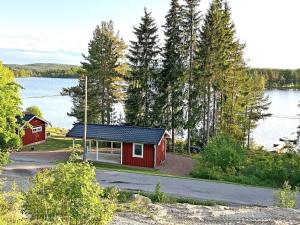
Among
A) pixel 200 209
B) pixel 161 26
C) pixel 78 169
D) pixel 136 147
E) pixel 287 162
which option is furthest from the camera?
pixel 161 26

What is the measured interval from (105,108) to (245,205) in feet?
73.4

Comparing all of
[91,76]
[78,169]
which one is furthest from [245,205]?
[91,76]

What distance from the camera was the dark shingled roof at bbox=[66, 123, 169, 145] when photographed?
2822 centimetres

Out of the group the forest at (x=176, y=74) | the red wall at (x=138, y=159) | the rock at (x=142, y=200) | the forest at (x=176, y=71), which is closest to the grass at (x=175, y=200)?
the rock at (x=142, y=200)

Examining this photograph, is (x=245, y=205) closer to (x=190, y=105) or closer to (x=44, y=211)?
(x=44, y=211)

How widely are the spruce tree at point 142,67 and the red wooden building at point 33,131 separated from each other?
26.8 ft

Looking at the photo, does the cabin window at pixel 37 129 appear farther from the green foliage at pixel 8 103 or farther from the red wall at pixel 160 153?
the red wall at pixel 160 153

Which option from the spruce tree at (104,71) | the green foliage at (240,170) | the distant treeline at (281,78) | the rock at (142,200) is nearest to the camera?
the rock at (142,200)

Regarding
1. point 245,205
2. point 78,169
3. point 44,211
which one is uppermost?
point 78,169

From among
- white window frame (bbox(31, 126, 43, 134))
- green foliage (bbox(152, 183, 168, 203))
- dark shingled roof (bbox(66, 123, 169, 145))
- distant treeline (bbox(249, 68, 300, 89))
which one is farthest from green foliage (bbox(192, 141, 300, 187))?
distant treeline (bbox(249, 68, 300, 89))

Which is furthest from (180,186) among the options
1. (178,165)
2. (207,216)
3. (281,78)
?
(281,78)

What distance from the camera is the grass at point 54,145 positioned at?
33534mm

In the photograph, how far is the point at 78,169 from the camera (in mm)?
7449

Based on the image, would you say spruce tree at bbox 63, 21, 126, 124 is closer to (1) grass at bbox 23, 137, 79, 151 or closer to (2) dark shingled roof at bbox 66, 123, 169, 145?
(1) grass at bbox 23, 137, 79, 151
